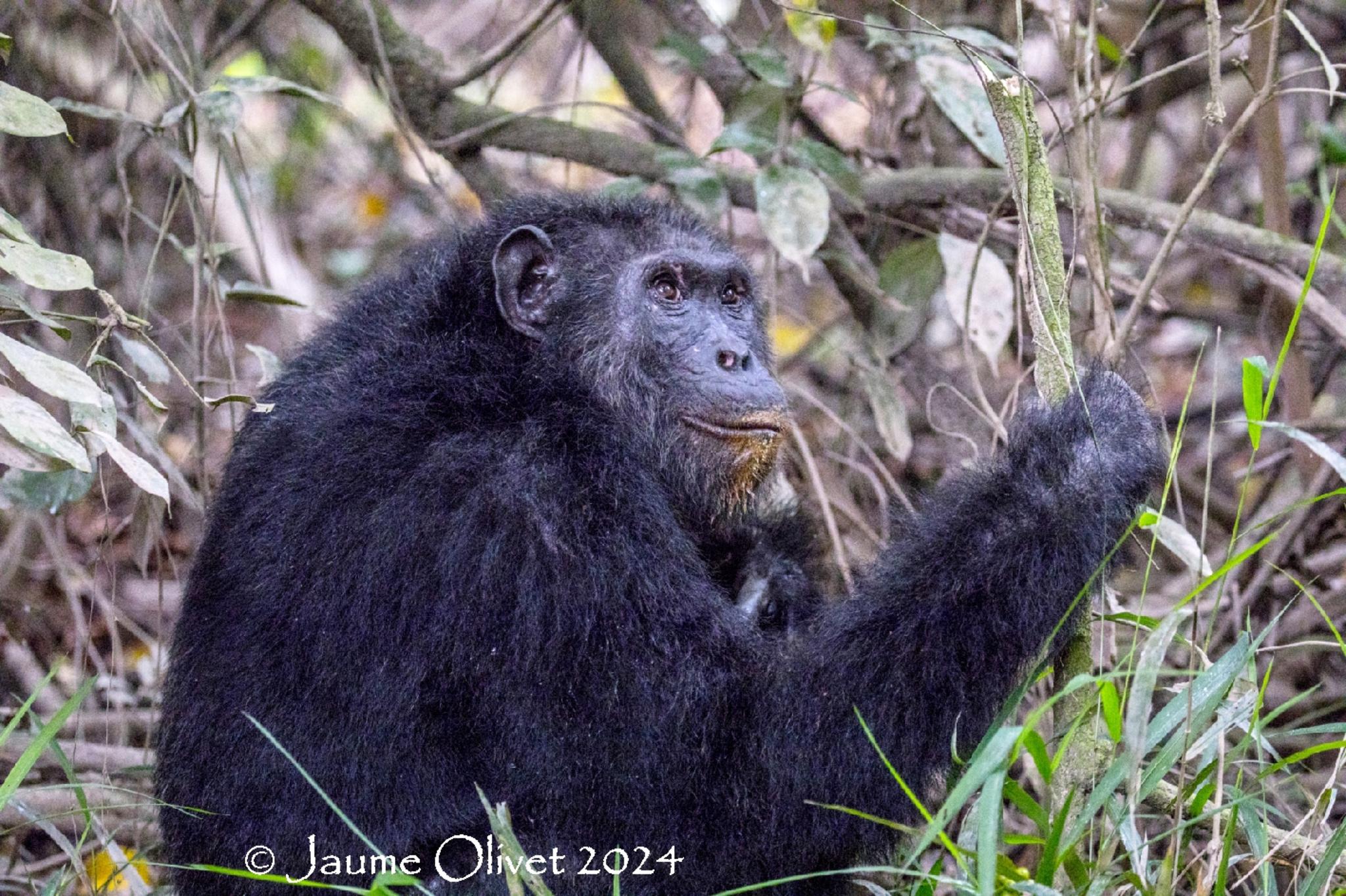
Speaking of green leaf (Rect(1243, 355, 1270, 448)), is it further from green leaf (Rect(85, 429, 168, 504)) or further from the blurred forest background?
green leaf (Rect(85, 429, 168, 504))

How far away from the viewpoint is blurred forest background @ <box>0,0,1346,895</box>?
3613 mm

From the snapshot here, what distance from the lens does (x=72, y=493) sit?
453cm

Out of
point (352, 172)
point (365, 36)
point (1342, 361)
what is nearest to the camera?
point (365, 36)

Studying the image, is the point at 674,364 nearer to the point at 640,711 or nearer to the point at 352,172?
the point at 640,711

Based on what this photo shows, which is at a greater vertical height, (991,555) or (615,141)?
(615,141)

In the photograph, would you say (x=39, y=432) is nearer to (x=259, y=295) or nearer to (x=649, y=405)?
(x=649, y=405)

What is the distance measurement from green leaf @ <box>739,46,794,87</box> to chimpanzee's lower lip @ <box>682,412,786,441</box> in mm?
2054

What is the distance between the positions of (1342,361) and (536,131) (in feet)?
13.2

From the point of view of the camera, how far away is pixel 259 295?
5.35 m

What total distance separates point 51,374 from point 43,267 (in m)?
0.37

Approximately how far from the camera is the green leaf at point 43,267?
3580 mm

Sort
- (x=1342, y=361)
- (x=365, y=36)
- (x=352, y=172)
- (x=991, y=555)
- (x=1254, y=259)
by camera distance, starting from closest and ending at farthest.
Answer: (x=991, y=555) → (x=1254, y=259) → (x=365, y=36) → (x=1342, y=361) → (x=352, y=172)

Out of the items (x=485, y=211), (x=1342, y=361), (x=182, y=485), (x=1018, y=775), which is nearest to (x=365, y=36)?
(x=485, y=211)

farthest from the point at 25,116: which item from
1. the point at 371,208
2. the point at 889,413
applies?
the point at 371,208
